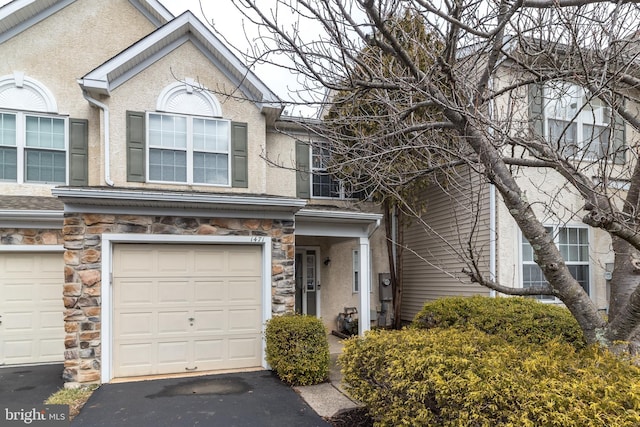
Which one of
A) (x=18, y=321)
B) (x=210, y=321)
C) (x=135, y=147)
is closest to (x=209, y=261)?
(x=210, y=321)

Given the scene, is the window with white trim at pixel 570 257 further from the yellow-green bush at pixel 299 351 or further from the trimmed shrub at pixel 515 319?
the yellow-green bush at pixel 299 351

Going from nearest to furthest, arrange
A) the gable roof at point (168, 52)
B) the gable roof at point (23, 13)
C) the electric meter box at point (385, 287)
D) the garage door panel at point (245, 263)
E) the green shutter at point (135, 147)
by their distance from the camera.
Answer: the garage door panel at point (245, 263)
the gable roof at point (168, 52)
the green shutter at point (135, 147)
the gable roof at point (23, 13)
the electric meter box at point (385, 287)

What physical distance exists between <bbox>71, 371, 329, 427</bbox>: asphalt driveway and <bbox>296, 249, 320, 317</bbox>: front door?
438 cm

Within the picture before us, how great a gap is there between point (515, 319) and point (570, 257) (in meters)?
3.90

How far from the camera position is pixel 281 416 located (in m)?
5.66

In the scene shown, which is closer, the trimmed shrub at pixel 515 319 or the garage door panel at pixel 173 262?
the trimmed shrub at pixel 515 319

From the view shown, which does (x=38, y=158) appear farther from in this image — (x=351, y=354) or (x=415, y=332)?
(x=415, y=332)

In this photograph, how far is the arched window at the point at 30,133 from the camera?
882cm

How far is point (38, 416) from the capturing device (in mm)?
5852

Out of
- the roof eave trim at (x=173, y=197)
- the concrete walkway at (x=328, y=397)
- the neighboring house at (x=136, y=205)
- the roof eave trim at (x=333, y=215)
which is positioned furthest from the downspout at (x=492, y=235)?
the roof eave trim at (x=173, y=197)

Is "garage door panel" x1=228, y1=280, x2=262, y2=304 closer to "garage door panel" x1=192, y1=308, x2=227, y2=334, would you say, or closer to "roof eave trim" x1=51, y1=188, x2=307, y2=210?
"garage door panel" x1=192, y1=308, x2=227, y2=334

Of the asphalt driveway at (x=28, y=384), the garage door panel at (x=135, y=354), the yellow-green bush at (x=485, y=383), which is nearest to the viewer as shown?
the yellow-green bush at (x=485, y=383)

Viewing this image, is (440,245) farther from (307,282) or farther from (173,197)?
(173,197)

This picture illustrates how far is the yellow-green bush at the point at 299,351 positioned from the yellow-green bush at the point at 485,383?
1.82 m
